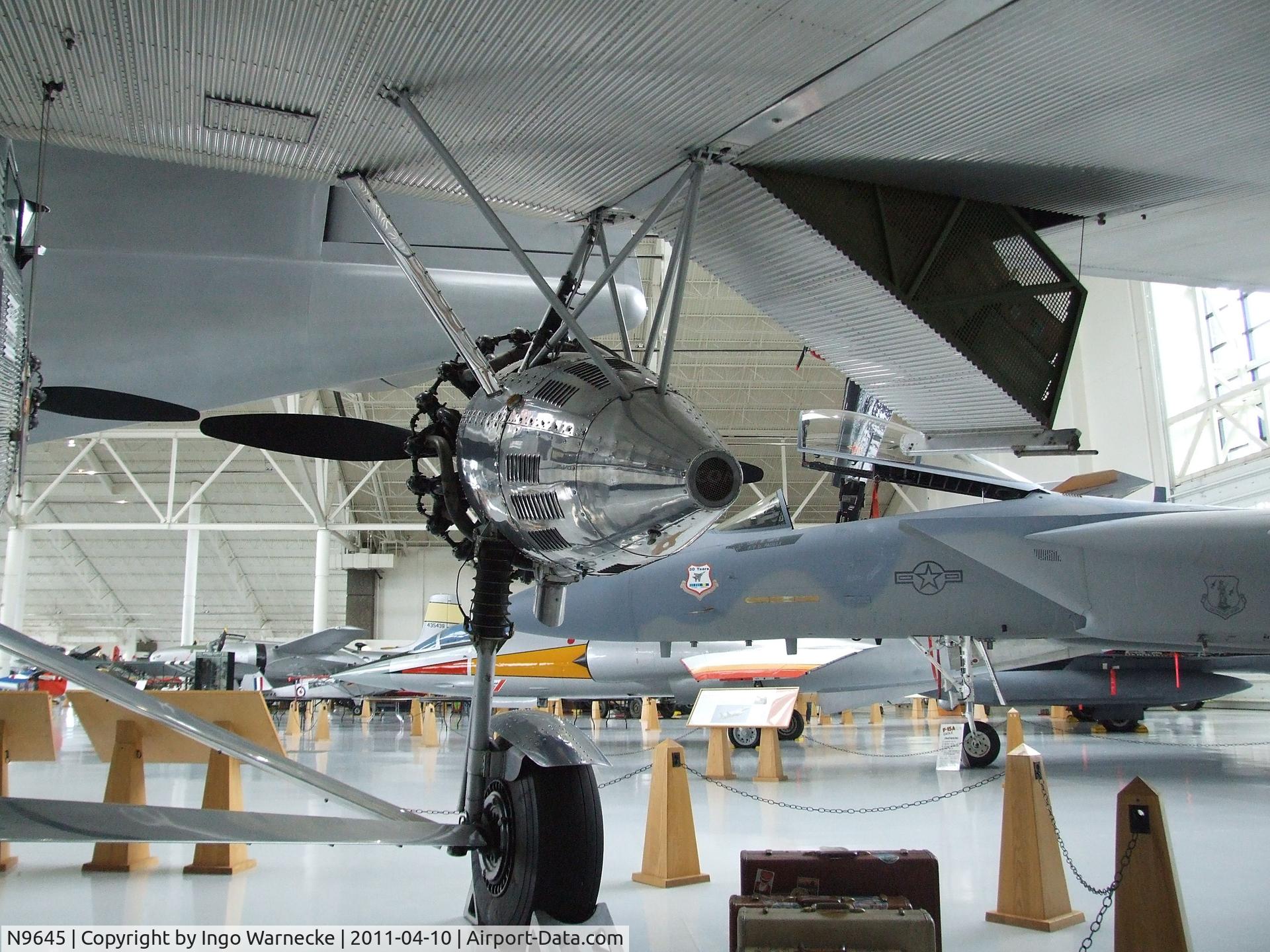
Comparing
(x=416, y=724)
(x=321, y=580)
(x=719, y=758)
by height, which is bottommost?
(x=416, y=724)

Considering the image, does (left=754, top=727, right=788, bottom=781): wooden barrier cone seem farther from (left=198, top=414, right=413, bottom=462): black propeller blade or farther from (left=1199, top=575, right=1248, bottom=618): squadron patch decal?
(left=198, top=414, right=413, bottom=462): black propeller blade

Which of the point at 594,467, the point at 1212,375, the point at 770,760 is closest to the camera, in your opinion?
the point at 594,467

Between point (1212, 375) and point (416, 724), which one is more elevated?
point (1212, 375)

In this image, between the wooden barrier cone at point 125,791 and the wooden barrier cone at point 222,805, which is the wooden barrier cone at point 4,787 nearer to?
the wooden barrier cone at point 125,791

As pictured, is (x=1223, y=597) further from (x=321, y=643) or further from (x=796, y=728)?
(x=321, y=643)

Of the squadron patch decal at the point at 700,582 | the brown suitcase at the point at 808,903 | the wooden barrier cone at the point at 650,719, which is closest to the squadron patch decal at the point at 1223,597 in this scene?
the squadron patch decal at the point at 700,582

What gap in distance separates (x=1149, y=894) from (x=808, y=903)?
1.47 meters

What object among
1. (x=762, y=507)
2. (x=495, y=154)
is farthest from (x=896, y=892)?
(x=762, y=507)

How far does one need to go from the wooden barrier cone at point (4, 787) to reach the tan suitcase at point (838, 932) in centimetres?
468

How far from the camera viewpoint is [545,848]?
3.22 m

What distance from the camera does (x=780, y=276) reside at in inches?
165

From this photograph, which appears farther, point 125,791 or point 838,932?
point 125,791

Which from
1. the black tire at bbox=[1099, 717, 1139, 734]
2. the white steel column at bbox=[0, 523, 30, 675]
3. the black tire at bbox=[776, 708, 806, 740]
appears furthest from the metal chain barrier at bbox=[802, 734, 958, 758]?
the white steel column at bbox=[0, 523, 30, 675]

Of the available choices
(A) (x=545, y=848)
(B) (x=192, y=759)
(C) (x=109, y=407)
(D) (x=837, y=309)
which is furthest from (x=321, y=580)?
(A) (x=545, y=848)
